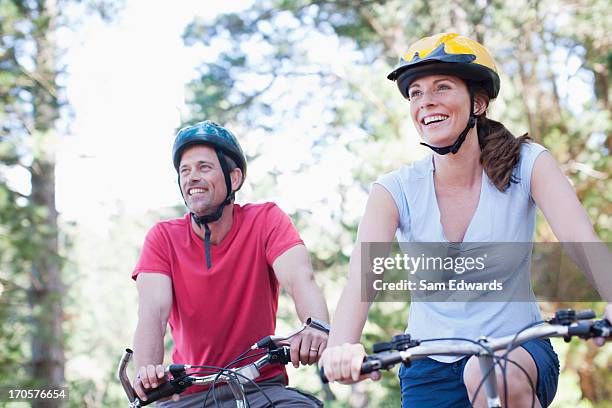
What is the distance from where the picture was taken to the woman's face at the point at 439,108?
3.37 metres

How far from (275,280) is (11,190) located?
12.2 m

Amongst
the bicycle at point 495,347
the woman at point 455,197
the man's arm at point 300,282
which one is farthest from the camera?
the man's arm at point 300,282

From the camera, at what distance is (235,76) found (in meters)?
16.4

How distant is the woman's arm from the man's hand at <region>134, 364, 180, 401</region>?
976 mm

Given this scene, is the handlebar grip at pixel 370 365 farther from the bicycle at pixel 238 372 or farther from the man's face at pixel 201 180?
the man's face at pixel 201 180

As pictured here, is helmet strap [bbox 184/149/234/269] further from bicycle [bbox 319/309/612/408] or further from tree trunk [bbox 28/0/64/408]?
tree trunk [bbox 28/0/64/408]

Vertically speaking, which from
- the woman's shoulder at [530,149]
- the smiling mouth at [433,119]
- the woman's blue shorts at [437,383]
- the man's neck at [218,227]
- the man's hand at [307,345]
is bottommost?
the woman's blue shorts at [437,383]

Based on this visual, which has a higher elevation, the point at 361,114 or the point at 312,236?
the point at 361,114

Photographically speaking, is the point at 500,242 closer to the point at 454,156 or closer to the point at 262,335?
the point at 454,156

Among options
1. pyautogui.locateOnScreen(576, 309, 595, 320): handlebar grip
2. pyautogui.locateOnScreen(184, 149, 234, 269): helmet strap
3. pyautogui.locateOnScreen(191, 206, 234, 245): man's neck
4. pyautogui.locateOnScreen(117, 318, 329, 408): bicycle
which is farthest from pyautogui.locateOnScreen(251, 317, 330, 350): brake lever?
pyautogui.locateOnScreen(576, 309, 595, 320): handlebar grip

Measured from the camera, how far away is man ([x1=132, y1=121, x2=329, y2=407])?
414 cm

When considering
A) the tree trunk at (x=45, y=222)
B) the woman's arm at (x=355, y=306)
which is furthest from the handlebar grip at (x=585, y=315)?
the tree trunk at (x=45, y=222)

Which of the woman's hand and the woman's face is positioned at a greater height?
the woman's face

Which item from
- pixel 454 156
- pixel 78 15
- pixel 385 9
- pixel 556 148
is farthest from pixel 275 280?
pixel 78 15
